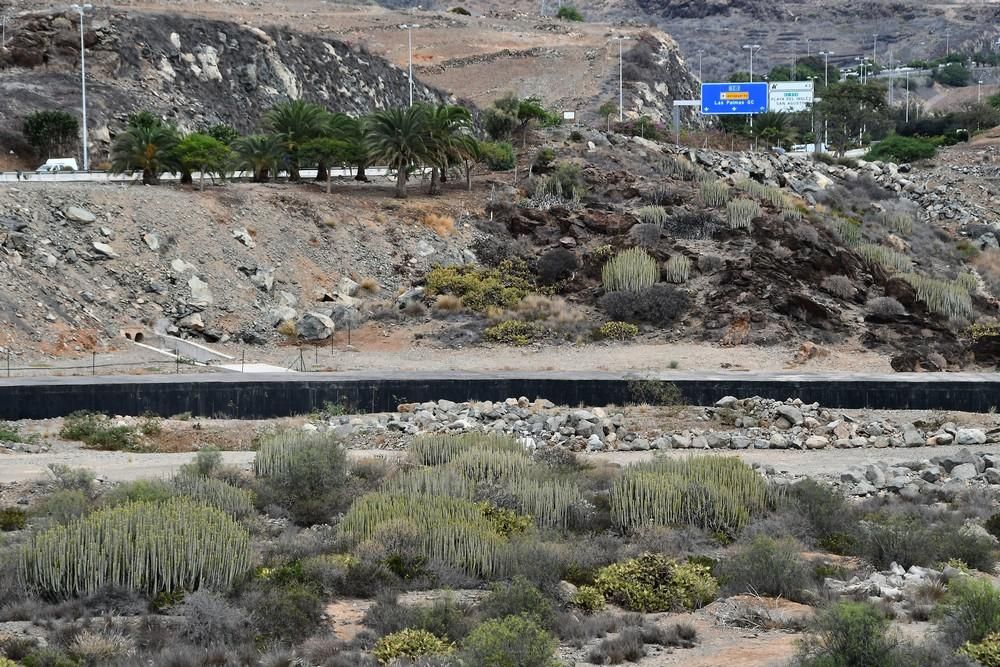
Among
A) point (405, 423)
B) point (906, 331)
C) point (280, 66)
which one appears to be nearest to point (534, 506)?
point (405, 423)

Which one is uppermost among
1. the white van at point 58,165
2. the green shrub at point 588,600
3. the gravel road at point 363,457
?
A: the white van at point 58,165

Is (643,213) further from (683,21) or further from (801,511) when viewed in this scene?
(683,21)

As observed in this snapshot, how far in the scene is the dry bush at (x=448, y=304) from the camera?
40812 mm

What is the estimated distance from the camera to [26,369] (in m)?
30.8

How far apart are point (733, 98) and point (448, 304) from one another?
40.5 m

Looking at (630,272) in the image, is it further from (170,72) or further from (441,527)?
(170,72)

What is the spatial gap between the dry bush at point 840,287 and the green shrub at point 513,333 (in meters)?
9.27

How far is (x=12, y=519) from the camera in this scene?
687 inches

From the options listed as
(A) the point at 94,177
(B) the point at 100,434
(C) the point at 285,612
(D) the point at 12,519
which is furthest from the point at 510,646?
(A) the point at 94,177

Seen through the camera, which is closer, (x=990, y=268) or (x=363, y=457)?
(x=363, y=457)

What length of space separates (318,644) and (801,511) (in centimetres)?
815

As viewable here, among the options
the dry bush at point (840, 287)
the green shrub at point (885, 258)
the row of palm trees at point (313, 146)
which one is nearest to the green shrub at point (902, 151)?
the green shrub at point (885, 258)

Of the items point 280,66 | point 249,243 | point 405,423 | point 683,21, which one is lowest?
point 405,423

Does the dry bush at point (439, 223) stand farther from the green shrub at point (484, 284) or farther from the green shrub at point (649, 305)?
the green shrub at point (649, 305)
